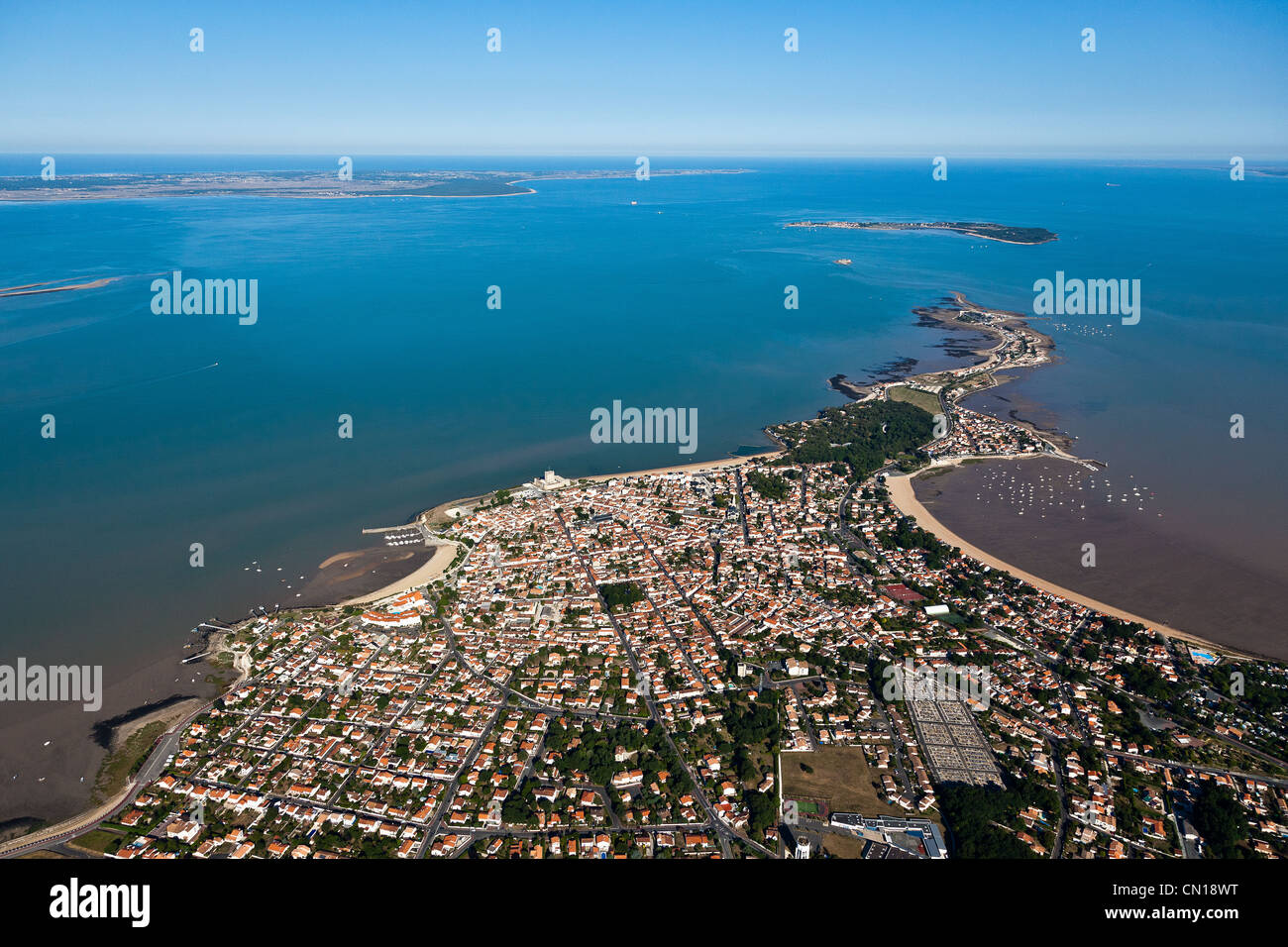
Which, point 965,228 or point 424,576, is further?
point 965,228

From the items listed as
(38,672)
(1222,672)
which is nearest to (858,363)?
(1222,672)

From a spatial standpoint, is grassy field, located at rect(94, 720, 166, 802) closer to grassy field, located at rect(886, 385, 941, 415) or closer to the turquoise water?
the turquoise water

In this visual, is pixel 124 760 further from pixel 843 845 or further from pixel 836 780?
pixel 836 780

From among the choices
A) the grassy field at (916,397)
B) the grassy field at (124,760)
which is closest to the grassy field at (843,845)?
the grassy field at (124,760)

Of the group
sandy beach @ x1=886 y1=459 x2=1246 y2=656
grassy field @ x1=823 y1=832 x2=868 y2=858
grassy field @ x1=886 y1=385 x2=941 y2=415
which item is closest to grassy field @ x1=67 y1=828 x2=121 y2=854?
grassy field @ x1=823 y1=832 x2=868 y2=858

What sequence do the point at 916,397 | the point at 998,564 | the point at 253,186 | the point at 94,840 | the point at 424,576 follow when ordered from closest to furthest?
Result: the point at 94,840
the point at 424,576
the point at 998,564
the point at 916,397
the point at 253,186

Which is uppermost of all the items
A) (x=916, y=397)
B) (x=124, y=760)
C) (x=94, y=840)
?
(x=916, y=397)

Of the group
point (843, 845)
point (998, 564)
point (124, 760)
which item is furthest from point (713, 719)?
point (124, 760)

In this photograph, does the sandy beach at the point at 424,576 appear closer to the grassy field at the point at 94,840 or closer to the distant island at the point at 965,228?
the grassy field at the point at 94,840

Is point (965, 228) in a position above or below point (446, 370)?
above
